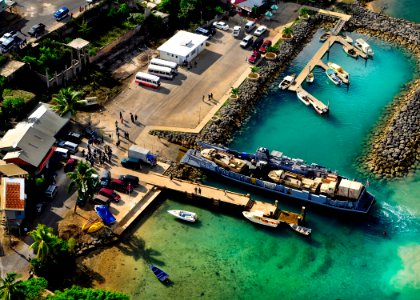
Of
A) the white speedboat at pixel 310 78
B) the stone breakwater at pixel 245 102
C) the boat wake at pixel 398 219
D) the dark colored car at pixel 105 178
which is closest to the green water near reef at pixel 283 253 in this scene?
the boat wake at pixel 398 219

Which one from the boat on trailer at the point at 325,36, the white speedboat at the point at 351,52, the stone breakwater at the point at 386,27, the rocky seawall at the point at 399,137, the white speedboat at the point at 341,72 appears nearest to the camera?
the rocky seawall at the point at 399,137

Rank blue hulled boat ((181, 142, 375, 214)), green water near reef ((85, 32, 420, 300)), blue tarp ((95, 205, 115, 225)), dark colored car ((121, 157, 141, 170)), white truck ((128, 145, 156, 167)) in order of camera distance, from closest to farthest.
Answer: green water near reef ((85, 32, 420, 300)), blue tarp ((95, 205, 115, 225)), blue hulled boat ((181, 142, 375, 214)), white truck ((128, 145, 156, 167)), dark colored car ((121, 157, 141, 170))

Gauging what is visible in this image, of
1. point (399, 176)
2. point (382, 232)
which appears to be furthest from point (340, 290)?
point (399, 176)

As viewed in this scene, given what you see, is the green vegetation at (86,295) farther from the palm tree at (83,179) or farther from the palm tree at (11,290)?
the palm tree at (83,179)

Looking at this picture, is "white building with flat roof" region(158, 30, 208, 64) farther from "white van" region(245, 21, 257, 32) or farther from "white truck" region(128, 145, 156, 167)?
"white truck" region(128, 145, 156, 167)

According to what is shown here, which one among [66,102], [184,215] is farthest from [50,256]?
[66,102]

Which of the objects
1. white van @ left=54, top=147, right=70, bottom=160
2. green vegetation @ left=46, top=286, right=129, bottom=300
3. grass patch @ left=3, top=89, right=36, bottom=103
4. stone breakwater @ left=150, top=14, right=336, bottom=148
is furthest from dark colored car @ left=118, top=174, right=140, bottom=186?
grass patch @ left=3, top=89, right=36, bottom=103

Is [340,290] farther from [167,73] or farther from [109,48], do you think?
[109,48]
